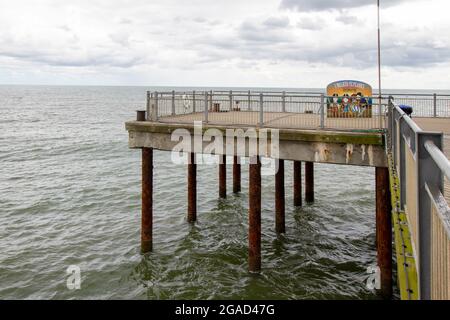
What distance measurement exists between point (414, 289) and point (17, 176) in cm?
3066

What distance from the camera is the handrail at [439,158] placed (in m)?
2.60

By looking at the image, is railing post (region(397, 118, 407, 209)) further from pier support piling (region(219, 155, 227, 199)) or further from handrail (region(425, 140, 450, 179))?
pier support piling (region(219, 155, 227, 199))

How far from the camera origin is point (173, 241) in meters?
16.9

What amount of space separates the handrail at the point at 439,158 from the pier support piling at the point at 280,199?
13558 millimetres

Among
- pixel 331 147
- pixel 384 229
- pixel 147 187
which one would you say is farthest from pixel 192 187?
pixel 384 229

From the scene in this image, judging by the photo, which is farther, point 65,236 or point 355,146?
point 65,236

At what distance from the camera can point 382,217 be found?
11.4m
